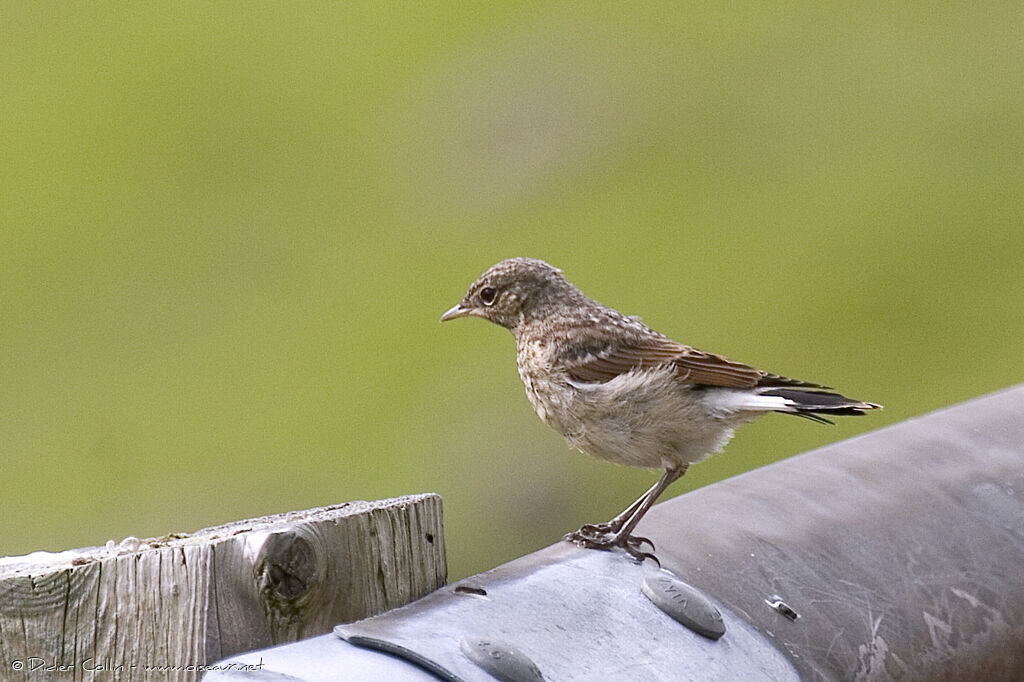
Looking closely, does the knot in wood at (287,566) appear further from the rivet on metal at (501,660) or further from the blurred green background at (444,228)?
the blurred green background at (444,228)

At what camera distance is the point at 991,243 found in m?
12.2

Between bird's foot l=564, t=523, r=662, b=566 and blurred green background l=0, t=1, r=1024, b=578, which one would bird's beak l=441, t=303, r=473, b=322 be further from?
blurred green background l=0, t=1, r=1024, b=578

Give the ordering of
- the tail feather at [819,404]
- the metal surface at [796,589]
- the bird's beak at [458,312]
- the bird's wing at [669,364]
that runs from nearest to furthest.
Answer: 1. the metal surface at [796,589]
2. the tail feather at [819,404]
3. the bird's wing at [669,364]
4. the bird's beak at [458,312]

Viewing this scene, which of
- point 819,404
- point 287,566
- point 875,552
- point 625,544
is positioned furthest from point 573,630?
point 819,404

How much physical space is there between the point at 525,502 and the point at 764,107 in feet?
23.2

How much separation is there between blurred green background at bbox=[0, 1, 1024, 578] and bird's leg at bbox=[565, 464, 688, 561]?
558cm

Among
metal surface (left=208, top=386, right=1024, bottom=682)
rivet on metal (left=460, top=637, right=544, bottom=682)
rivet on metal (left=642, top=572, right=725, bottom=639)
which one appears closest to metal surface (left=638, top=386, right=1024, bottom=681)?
metal surface (left=208, top=386, right=1024, bottom=682)

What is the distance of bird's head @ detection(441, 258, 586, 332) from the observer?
4305 mm

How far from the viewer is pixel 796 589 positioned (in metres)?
2.55

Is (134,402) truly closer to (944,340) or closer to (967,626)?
(944,340)

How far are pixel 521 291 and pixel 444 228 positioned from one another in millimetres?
10188

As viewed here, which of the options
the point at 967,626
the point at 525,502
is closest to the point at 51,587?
the point at 967,626

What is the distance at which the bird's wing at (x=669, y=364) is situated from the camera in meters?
3.78

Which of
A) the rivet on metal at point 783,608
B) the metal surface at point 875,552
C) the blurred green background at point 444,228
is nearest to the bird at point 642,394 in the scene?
the metal surface at point 875,552
